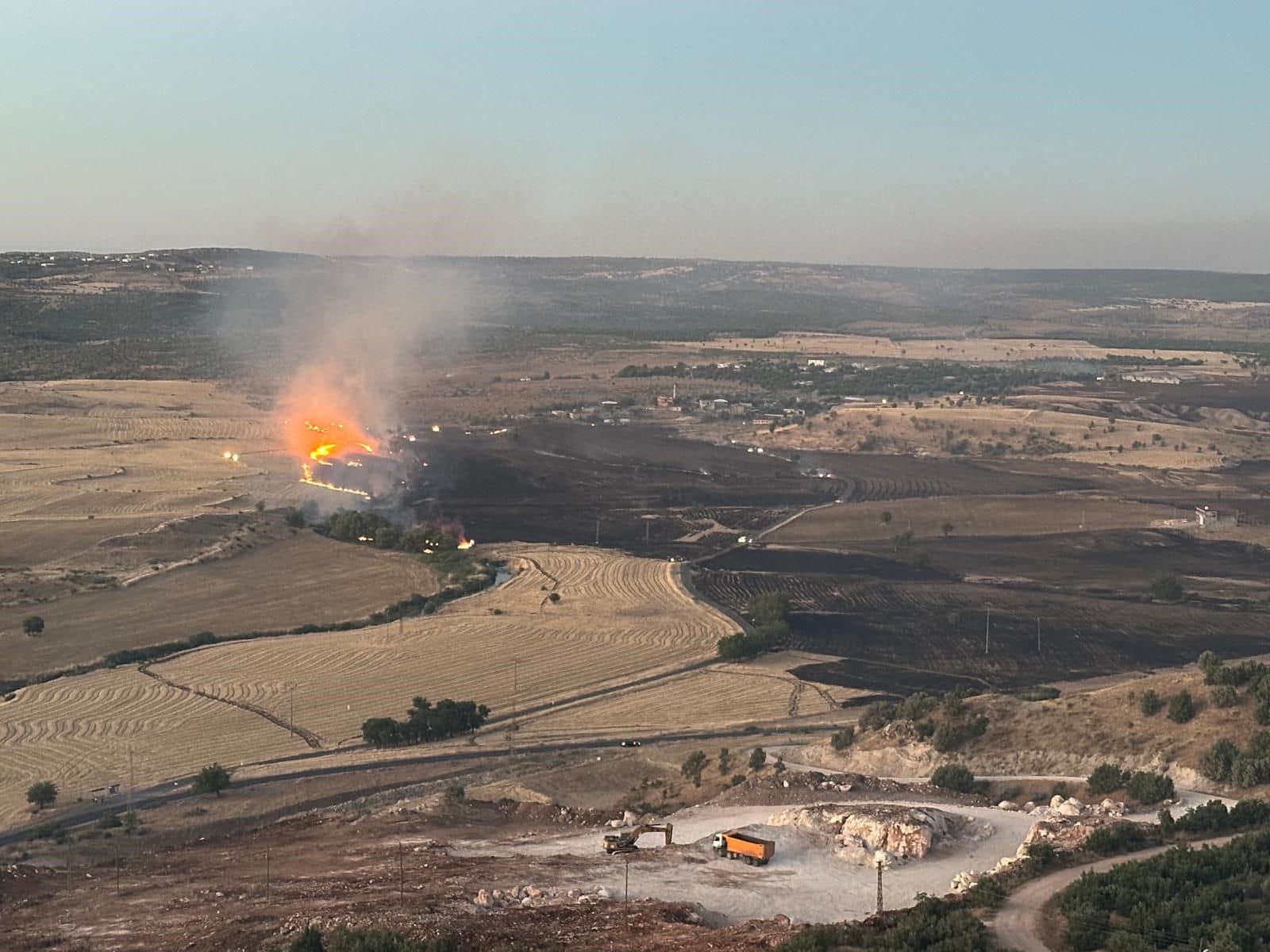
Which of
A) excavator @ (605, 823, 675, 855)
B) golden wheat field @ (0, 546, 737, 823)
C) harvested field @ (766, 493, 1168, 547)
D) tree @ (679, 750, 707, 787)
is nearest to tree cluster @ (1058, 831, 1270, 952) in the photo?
excavator @ (605, 823, 675, 855)

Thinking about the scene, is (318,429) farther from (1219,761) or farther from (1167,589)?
(1219,761)

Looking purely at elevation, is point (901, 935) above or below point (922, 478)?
above

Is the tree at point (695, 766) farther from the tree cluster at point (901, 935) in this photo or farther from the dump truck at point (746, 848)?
the tree cluster at point (901, 935)

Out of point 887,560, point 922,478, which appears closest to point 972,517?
point 887,560

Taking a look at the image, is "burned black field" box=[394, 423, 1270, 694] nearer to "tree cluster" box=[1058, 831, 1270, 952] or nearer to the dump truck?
the dump truck

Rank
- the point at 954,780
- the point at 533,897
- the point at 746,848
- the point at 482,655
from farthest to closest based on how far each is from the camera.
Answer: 1. the point at 482,655
2. the point at 954,780
3. the point at 746,848
4. the point at 533,897

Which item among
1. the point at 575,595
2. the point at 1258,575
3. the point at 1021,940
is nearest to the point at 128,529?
the point at 575,595
